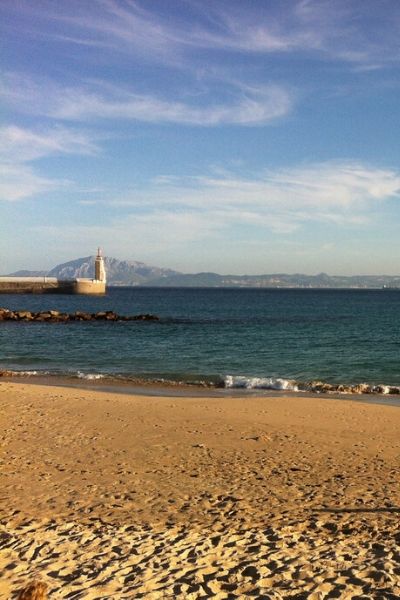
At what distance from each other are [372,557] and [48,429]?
9198mm

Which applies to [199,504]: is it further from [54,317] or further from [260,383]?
[54,317]

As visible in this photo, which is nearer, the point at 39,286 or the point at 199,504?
the point at 199,504

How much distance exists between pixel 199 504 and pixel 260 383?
48.0ft

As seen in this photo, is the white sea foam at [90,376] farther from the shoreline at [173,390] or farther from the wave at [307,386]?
the wave at [307,386]

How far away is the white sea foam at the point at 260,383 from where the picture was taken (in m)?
23.1

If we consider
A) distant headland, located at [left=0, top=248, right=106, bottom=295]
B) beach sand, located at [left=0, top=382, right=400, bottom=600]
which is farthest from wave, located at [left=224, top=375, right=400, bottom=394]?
distant headland, located at [left=0, top=248, right=106, bottom=295]

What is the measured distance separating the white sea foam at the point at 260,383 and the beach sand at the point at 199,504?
6.80m

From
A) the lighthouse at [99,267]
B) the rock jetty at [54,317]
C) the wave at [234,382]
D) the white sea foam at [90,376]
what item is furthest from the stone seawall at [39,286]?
the white sea foam at [90,376]

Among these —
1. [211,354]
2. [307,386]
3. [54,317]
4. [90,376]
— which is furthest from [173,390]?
[54,317]

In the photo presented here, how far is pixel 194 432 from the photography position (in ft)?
46.0

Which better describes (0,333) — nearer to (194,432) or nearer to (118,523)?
(194,432)

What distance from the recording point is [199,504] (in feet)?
30.1

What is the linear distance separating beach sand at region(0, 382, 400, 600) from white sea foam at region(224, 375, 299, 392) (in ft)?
22.3

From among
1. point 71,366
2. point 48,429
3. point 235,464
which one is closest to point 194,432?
point 235,464
